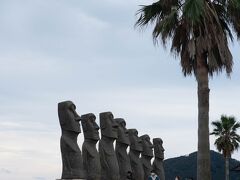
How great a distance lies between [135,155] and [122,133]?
1.92m

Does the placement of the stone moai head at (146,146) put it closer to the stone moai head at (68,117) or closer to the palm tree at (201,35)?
the palm tree at (201,35)

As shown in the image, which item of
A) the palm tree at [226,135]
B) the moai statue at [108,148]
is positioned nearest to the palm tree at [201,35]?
the moai statue at [108,148]

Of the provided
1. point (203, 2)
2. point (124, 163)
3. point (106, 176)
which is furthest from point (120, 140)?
point (203, 2)

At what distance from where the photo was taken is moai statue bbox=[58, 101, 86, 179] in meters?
16.6

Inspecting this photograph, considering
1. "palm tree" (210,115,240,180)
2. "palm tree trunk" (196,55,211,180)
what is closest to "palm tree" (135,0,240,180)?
"palm tree trunk" (196,55,211,180)

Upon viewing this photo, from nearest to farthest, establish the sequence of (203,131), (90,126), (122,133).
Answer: (90,126), (203,131), (122,133)

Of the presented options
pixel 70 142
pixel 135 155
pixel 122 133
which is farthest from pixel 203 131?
pixel 70 142

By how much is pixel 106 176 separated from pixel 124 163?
6.58 ft

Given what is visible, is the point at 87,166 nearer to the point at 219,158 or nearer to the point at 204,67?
the point at 204,67

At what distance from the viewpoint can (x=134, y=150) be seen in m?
23.0

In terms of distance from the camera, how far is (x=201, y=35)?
813 inches

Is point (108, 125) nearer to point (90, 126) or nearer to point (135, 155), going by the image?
point (90, 126)

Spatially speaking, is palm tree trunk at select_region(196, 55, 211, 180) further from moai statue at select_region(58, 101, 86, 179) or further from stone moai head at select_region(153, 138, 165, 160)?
stone moai head at select_region(153, 138, 165, 160)

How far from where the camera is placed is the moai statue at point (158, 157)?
2470 cm
